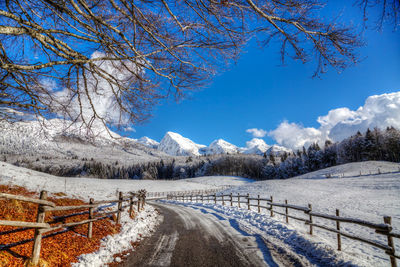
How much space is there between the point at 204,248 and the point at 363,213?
14.7m

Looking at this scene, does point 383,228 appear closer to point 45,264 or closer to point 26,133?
point 45,264

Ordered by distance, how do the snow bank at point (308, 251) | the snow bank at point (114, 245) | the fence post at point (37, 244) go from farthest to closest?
the snow bank at point (308, 251)
the snow bank at point (114, 245)
the fence post at point (37, 244)

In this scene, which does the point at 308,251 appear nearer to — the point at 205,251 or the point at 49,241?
the point at 205,251

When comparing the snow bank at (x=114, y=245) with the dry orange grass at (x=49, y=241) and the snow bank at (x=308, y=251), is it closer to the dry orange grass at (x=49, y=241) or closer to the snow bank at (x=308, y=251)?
the dry orange grass at (x=49, y=241)

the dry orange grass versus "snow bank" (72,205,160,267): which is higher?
the dry orange grass

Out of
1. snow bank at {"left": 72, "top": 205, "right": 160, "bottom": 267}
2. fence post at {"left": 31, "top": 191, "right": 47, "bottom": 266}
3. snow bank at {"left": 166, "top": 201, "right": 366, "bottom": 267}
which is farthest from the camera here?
snow bank at {"left": 166, "top": 201, "right": 366, "bottom": 267}

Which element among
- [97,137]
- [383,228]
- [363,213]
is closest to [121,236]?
[97,137]

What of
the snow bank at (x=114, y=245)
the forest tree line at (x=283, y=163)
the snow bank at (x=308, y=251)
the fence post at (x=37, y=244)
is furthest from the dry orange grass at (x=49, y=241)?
the forest tree line at (x=283, y=163)

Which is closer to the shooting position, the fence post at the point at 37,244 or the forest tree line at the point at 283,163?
the fence post at the point at 37,244

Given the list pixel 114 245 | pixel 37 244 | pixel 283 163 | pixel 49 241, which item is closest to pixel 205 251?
pixel 114 245

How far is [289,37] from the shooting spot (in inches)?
151

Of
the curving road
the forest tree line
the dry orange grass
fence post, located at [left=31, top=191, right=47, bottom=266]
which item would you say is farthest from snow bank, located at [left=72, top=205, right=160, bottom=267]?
the forest tree line

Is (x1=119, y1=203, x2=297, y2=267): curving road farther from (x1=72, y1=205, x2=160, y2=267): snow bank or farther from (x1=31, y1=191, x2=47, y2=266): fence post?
(x1=31, y1=191, x2=47, y2=266): fence post

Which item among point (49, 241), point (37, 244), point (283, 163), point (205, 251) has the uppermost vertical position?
point (283, 163)
